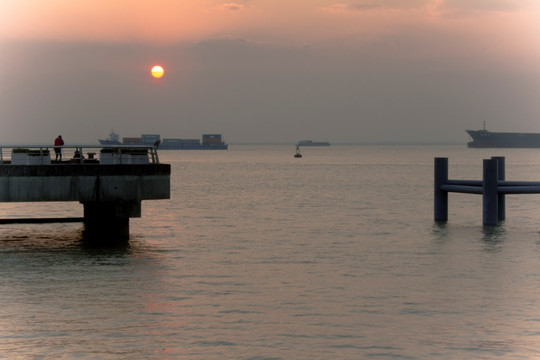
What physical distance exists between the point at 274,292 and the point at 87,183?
439 inches

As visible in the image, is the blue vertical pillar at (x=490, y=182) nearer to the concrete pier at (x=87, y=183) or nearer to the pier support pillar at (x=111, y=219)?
the concrete pier at (x=87, y=183)

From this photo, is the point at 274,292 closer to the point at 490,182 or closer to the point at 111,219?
the point at 111,219

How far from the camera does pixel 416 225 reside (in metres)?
41.1

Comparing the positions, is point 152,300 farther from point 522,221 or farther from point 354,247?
point 522,221

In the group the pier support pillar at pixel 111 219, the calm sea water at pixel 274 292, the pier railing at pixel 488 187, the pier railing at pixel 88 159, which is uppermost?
the pier railing at pixel 88 159

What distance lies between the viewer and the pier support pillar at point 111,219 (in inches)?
1228

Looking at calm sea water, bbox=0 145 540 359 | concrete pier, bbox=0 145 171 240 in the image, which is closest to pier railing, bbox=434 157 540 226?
calm sea water, bbox=0 145 540 359

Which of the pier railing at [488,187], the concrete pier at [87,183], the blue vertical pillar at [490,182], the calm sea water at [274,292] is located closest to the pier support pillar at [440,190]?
the pier railing at [488,187]

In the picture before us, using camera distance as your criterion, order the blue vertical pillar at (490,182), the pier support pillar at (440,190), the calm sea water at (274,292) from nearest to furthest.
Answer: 1. the calm sea water at (274,292)
2. the blue vertical pillar at (490,182)
3. the pier support pillar at (440,190)

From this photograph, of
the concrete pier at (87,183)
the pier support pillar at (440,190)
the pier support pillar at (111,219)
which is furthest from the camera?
the pier support pillar at (440,190)

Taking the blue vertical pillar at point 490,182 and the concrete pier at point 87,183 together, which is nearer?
the concrete pier at point 87,183

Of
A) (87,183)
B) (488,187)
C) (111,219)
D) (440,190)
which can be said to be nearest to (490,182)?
(488,187)

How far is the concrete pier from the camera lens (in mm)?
28984

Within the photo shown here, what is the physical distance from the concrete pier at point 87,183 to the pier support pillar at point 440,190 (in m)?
13.2
